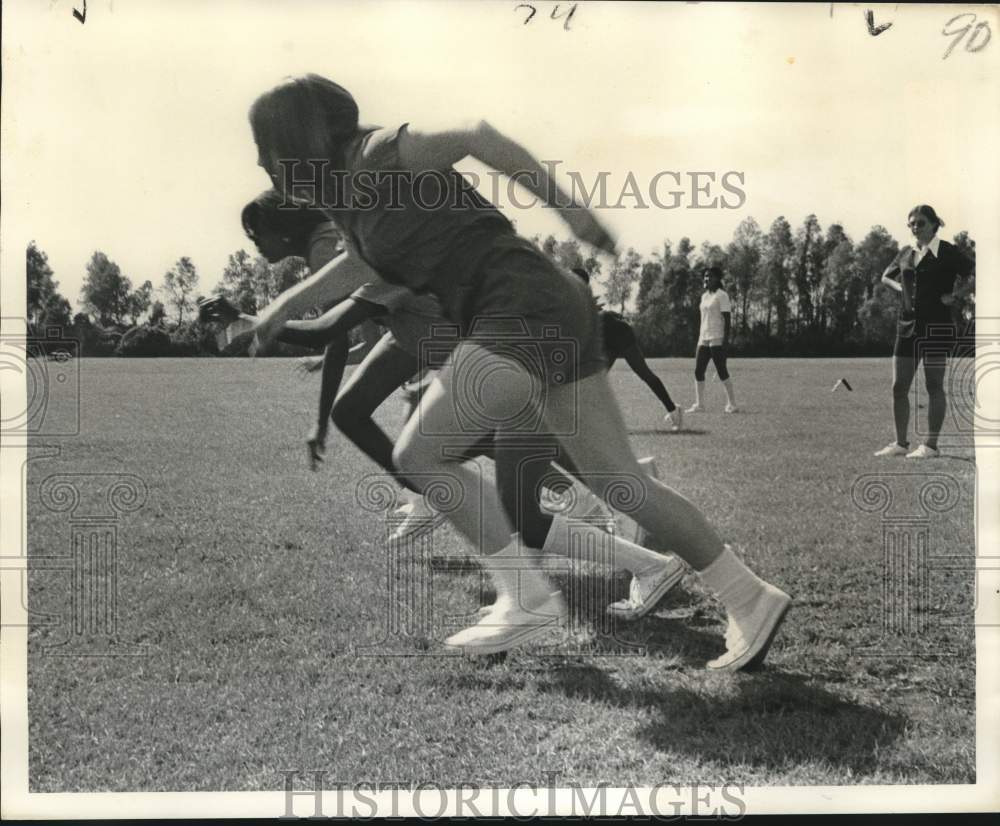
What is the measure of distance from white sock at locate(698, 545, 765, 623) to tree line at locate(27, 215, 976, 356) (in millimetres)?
581

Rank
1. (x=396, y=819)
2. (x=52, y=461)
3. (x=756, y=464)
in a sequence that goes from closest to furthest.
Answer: (x=396, y=819), (x=52, y=461), (x=756, y=464)

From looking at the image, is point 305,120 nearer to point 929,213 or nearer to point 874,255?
point 874,255

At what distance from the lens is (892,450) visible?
9.07 ft

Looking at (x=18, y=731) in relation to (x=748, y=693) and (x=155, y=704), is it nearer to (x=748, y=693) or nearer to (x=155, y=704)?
(x=155, y=704)

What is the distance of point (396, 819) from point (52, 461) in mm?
1311

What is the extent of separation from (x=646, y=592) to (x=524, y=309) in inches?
34.5

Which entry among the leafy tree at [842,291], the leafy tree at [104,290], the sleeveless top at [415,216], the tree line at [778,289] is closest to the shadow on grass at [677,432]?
the tree line at [778,289]

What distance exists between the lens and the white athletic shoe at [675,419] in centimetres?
275

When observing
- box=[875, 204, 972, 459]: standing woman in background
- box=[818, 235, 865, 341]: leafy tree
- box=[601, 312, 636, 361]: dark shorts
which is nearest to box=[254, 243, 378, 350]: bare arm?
box=[601, 312, 636, 361]: dark shorts

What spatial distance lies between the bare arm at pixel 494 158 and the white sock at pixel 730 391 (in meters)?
0.56

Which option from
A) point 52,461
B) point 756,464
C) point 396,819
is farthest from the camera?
point 756,464

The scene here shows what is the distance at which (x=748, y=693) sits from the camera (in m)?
2.54

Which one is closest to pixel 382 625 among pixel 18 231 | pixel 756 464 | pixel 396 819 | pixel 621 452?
pixel 396 819

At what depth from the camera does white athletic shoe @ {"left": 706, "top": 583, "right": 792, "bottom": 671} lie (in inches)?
102
